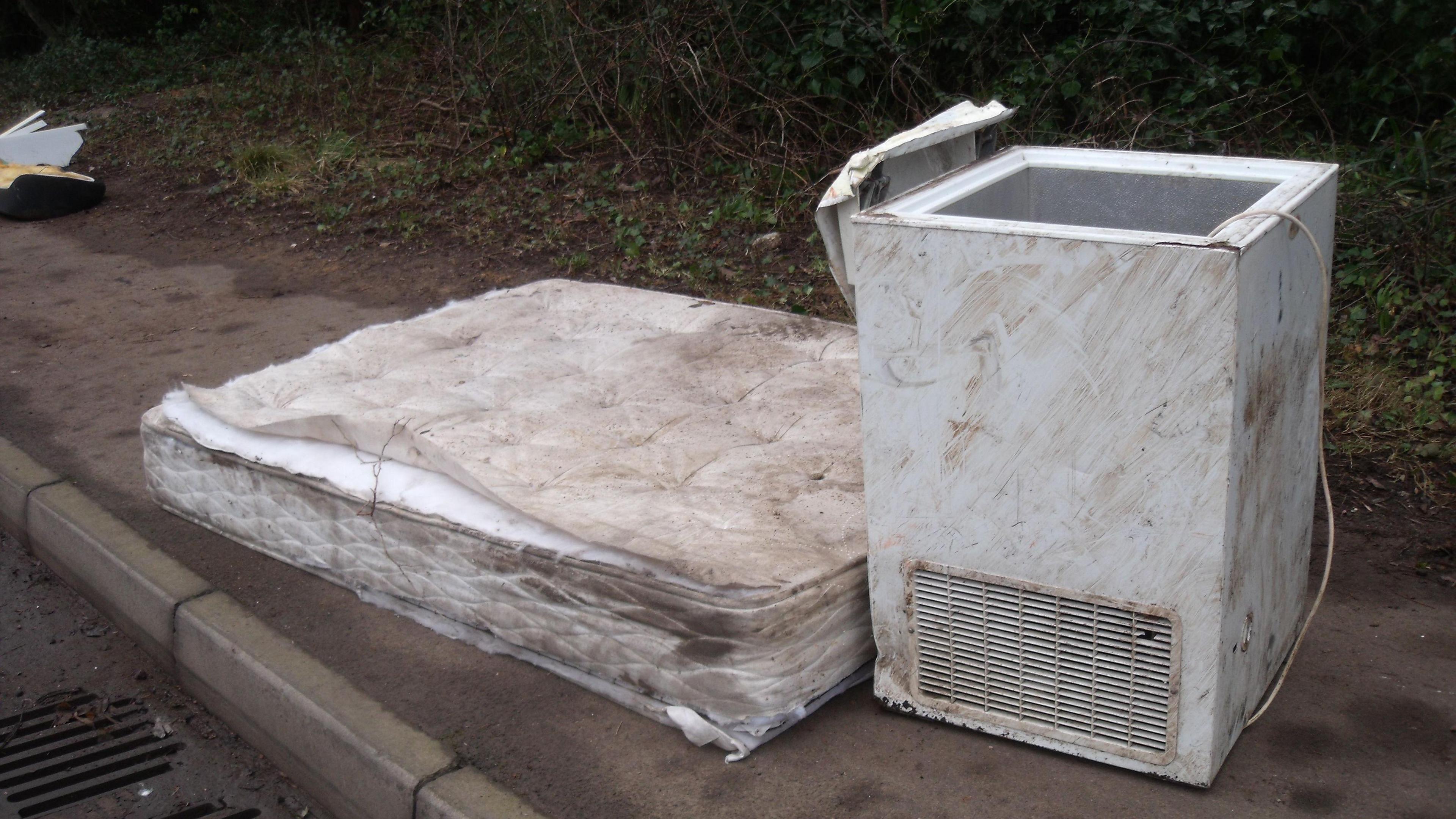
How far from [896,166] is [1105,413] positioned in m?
0.79

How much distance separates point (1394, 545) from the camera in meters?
3.14

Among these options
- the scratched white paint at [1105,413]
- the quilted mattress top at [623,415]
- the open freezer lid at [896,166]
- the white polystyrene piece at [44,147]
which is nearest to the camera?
the scratched white paint at [1105,413]

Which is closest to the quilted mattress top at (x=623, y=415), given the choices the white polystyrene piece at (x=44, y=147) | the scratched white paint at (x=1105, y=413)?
the scratched white paint at (x=1105, y=413)

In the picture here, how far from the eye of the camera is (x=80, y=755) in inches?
117

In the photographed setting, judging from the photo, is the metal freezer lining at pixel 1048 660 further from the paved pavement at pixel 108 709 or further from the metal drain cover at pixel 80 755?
the metal drain cover at pixel 80 755

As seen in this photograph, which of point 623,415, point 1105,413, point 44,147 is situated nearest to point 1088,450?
point 1105,413

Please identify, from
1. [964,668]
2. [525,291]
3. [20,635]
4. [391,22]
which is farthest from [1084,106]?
[391,22]

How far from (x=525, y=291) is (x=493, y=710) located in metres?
2.06

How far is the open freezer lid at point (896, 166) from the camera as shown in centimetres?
232

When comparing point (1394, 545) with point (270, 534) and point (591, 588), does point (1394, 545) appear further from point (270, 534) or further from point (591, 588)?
point (270, 534)

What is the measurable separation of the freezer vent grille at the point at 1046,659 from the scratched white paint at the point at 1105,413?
35mm

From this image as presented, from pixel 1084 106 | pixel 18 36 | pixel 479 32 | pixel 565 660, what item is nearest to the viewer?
pixel 565 660

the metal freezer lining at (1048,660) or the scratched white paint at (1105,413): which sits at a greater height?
the scratched white paint at (1105,413)

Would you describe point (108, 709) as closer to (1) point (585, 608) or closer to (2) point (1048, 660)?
(1) point (585, 608)
